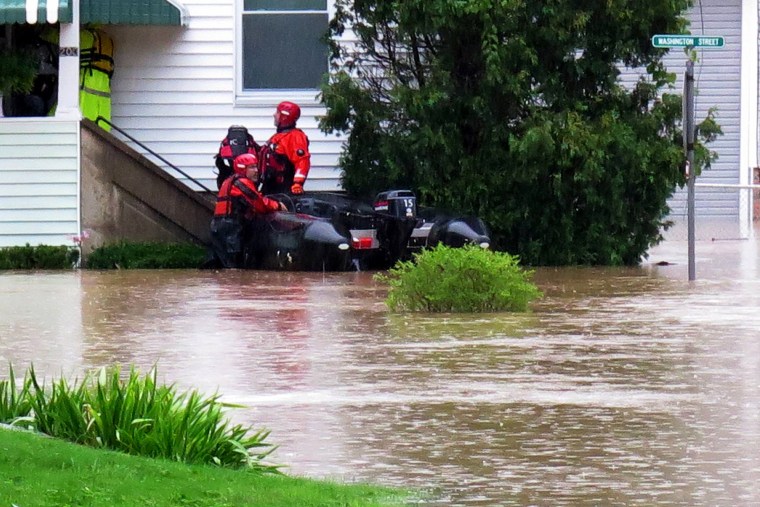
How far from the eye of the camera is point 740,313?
48.9 ft

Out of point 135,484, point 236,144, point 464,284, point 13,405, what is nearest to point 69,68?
point 236,144

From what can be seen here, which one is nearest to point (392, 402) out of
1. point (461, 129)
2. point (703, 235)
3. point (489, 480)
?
point (489, 480)

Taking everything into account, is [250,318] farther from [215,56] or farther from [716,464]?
[215,56]

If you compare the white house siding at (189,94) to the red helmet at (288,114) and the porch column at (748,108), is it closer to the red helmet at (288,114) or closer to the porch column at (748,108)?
the red helmet at (288,114)

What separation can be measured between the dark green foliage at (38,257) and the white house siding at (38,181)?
1.18 feet

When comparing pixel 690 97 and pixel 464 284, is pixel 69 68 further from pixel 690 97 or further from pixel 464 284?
pixel 464 284

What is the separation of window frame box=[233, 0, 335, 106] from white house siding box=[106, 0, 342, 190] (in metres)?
0.03

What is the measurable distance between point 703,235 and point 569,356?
17.6 metres

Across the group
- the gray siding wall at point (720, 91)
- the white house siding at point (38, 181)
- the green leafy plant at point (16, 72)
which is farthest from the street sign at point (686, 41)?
the gray siding wall at point (720, 91)

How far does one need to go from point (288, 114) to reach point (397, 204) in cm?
258

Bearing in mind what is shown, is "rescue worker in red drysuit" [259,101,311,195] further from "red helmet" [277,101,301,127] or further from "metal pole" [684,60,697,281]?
"metal pole" [684,60,697,281]

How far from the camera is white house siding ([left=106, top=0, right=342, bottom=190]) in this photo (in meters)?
24.1

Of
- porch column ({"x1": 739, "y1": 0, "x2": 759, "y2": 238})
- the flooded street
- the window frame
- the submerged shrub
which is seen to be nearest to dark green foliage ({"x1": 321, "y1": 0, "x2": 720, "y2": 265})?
the window frame

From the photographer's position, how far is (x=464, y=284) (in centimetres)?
1471
